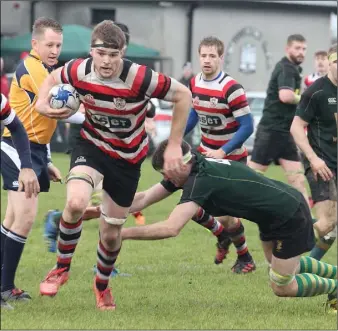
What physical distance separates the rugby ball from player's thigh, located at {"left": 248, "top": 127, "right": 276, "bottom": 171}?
497 centimetres

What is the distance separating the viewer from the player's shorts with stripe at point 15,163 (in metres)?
7.61

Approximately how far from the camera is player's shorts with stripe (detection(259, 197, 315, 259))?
6832 millimetres

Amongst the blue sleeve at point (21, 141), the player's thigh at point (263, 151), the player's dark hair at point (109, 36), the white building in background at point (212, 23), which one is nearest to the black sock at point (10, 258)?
the blue sleeve at point (21, 141)

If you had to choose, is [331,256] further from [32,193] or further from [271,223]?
[32,193]

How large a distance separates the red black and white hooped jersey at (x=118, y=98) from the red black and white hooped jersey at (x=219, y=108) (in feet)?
6.30

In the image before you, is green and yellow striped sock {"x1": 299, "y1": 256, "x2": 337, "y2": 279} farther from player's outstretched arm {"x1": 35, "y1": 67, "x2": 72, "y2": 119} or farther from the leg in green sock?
player's outstretched arm {"x1": 35, "y1": 67, "x2": 72, "y2": 119}

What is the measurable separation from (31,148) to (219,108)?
193 centimetres

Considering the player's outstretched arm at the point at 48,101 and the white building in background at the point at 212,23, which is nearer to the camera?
the player's outstretched arm at the point at 48,101

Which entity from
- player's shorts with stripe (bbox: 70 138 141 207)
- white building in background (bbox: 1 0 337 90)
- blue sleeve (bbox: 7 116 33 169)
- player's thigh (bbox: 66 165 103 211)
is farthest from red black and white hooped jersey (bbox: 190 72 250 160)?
white building in background (bbox: 1 0 337 90)

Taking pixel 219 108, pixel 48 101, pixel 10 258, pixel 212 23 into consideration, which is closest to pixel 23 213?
pixel 10 258

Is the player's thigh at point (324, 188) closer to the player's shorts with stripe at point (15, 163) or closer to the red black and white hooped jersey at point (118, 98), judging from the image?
the red black and white hooped jersey at point (118, 98)

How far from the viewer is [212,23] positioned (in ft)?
108

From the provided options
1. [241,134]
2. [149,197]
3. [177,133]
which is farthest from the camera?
[241,134]

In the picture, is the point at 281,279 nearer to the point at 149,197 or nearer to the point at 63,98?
the point at 149,197
